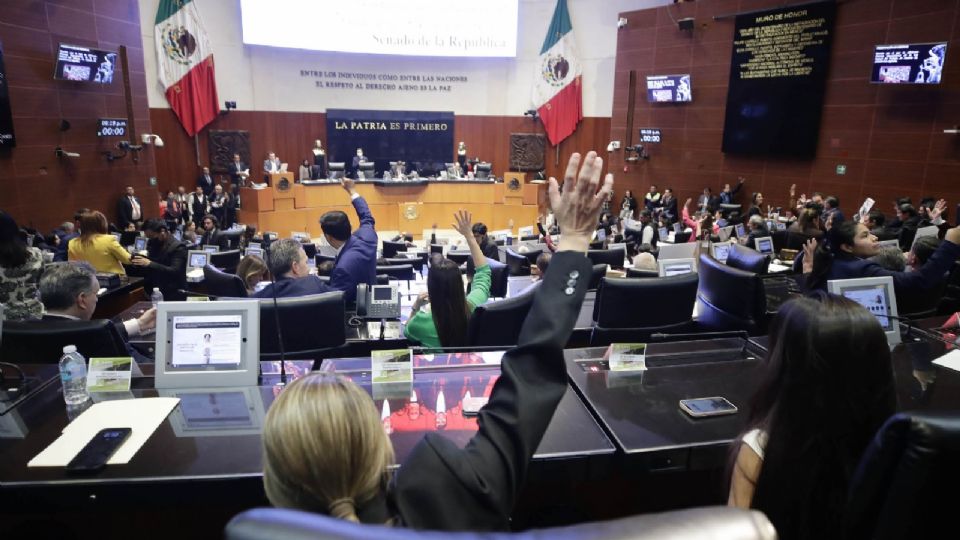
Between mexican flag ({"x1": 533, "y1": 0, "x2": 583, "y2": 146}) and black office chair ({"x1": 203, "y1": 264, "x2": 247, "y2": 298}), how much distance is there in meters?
12.0

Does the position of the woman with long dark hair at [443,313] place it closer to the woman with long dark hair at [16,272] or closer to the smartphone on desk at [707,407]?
the smartphone on desk at [707,407]

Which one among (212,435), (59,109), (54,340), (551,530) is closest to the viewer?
(551,530)

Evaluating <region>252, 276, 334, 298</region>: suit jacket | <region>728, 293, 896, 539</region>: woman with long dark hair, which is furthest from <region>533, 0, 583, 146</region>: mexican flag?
<region>728, 293, 896, 539</region>: woman with long dark hair

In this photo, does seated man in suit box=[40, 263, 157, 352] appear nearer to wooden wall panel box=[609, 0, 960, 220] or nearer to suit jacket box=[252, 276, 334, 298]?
suit jacket box=[252, 276, 334, 298]

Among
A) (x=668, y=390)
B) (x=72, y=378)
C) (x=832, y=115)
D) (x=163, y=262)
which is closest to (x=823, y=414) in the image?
(x=668, y=390)

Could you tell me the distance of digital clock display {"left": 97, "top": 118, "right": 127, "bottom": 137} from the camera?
965cm

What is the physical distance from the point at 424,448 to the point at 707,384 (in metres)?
1.48

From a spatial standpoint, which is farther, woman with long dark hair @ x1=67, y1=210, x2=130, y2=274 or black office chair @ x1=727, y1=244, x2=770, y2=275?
woman with long dark hair @ x1=67, y1=210, x2=130, y2=274

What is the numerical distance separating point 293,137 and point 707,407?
13.7 meters

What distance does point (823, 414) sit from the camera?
121 centimetres

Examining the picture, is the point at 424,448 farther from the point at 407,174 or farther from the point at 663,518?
the point at 407,174

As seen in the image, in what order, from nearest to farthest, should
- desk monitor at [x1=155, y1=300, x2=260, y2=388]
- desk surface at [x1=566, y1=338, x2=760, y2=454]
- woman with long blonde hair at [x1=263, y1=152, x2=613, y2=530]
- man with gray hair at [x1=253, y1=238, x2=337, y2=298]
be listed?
woman with long blonde hair at [x1=263, y1=152, x2=613, y2=530]
desk surface at [x1=566, y1=338, x2=760, y2=454]
desk monitor at [x1=155, y1=300, x2=260, y2=388]
man with gray hair at [x1=253, y1=238, x2=337, y2=298]

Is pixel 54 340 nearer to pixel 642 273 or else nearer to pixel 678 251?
pixel 642 273

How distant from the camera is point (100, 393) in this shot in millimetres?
1951
